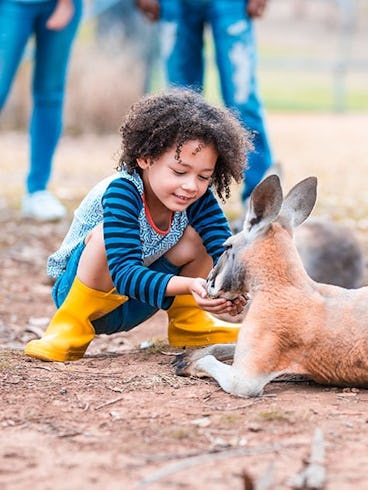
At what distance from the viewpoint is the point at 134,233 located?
361cm

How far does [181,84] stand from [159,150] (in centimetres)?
246

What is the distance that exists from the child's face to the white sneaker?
3.17 metres

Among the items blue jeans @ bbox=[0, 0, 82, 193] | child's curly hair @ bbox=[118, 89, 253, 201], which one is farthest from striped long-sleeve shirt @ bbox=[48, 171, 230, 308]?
blue jeans @ bbox=[0, 0, 82, 193]

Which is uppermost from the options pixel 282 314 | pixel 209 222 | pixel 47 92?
pixel 47 92

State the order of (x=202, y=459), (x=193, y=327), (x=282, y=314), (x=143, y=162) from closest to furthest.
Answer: (x=202, y=459), (x=282, y=314), (x=143, y=162), (x=193, y=327)

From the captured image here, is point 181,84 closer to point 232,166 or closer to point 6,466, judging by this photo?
point 232,166

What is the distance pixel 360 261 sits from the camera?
550cm

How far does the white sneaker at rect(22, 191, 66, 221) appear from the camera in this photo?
6770mm

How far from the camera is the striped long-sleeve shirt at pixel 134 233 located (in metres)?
3.52

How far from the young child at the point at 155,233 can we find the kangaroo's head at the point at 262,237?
3.3 inches

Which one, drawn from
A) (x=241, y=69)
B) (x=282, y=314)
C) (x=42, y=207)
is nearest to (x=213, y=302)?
(x=282, y=314)

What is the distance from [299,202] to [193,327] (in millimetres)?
904

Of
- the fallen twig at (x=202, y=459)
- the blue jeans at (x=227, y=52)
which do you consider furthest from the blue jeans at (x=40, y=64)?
the fallen twig at (x=202, y=459)

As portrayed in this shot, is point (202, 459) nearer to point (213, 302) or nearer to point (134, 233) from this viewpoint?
point (213, 302)
